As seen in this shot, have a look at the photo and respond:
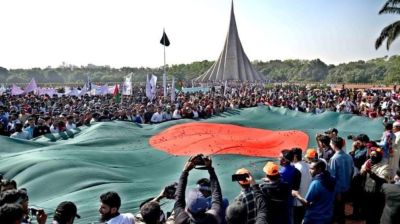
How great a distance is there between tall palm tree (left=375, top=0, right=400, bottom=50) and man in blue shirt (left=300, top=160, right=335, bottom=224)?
2655 centimetres

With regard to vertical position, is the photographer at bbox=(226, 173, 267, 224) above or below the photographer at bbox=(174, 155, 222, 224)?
below

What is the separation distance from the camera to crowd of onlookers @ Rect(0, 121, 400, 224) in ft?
12.7

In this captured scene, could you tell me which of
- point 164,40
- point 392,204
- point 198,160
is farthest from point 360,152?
point 164,40

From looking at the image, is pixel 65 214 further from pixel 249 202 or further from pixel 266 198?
pixel 266 198

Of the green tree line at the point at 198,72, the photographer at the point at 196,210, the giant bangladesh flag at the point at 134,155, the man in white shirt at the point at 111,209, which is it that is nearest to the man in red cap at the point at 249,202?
the photographer at the point at 196,210

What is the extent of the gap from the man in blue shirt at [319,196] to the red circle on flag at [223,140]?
13.7 ft

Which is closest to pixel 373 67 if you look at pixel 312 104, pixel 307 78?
pixel 307 78

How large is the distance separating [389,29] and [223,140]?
902 inches

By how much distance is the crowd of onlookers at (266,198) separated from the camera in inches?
153

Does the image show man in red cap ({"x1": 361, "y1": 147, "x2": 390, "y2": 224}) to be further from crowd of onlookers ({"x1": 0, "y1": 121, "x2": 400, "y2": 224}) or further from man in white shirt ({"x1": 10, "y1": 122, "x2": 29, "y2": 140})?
man in white shirt ({"x1": 10, "y1": 122, "x2": 29, "y2": 140})

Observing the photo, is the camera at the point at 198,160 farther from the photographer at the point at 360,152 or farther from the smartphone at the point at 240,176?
the photographer at the point at 360,152

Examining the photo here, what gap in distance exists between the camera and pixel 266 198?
14.6ft

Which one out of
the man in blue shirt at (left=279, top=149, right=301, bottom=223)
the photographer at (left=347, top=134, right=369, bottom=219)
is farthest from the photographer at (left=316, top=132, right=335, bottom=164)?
the man in blue shirt at (left=279, top=149, right=301, bottom=223)

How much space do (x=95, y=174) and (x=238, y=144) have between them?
13.0 feet
